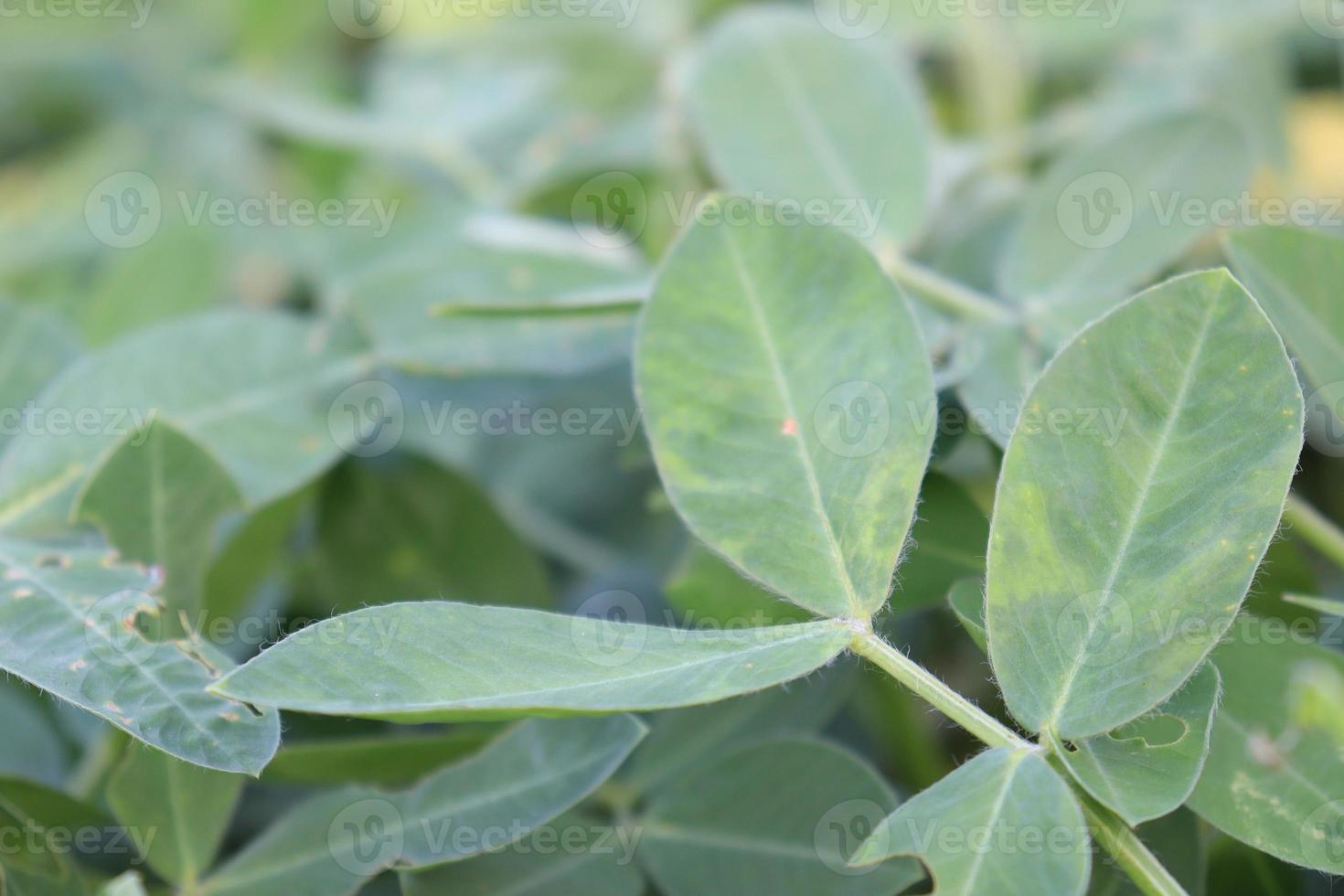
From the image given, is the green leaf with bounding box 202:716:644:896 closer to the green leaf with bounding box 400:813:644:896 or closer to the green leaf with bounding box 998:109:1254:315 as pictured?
the green leaf with bounding box 400:813:644:896

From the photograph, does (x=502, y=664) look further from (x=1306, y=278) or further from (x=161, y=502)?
(x=1306, y=278)

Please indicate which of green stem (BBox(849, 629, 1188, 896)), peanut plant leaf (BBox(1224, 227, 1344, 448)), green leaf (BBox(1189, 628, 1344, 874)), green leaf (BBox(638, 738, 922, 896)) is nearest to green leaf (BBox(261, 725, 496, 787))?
green leaf (BBox(638, 738, 922, 896))

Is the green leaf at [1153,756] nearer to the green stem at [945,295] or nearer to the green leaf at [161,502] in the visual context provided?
the green stem at [945,295]

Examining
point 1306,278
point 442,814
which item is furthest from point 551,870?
point 1306,278

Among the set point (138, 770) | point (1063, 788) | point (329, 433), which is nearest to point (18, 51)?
point (329, 433)

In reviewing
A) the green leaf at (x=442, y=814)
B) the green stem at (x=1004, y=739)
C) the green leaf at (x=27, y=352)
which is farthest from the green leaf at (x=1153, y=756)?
the green leaf at (x=27, y=352)

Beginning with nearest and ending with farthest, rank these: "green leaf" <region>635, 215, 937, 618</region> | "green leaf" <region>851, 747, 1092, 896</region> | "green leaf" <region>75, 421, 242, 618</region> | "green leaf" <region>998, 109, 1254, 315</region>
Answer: "green leaf" <region>851, 747, 1092, 896</region> → "green leaf" <region>635, 215, 937, 618</region> → "green leaf" <region>75, 421, 242, 618</region> → "green leaf" <region>998, 109, 1254, 315</region>
